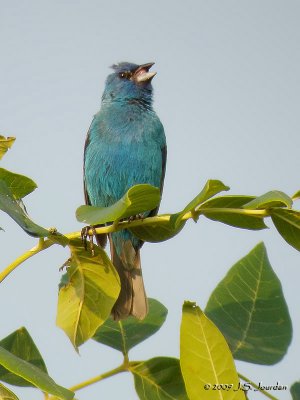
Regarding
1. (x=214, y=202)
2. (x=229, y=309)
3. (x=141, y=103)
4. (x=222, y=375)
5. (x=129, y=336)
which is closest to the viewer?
(x=222, y=375)

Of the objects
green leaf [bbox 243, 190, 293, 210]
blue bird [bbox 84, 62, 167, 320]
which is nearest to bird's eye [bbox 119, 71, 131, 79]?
blue bird [bbox 84, 62, 167, 320]

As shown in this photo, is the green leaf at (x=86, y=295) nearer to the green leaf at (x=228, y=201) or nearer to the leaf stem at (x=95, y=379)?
the leaf stem at (x=95, y=379)

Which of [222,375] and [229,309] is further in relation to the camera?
[229,309]

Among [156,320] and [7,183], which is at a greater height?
[7,183]

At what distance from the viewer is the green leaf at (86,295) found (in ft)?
8.14

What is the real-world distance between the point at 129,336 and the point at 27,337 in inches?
18.3

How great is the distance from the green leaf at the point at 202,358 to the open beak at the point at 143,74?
5.46 m

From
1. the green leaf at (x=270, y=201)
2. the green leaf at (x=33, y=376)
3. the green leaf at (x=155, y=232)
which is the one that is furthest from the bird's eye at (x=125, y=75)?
the green leaf at (x=33, y=376)

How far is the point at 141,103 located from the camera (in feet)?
22.8

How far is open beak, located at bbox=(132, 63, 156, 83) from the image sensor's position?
7.41 m

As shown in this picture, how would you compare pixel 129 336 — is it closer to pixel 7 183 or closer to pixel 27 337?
pixel 27 337

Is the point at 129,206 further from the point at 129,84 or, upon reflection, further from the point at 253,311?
the point at 129,84

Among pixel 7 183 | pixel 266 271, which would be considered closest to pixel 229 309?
pixel 266 271

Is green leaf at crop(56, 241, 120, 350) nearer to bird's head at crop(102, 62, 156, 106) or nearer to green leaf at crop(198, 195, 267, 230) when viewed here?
green leaf at crop(198, 195, 267, 230)
